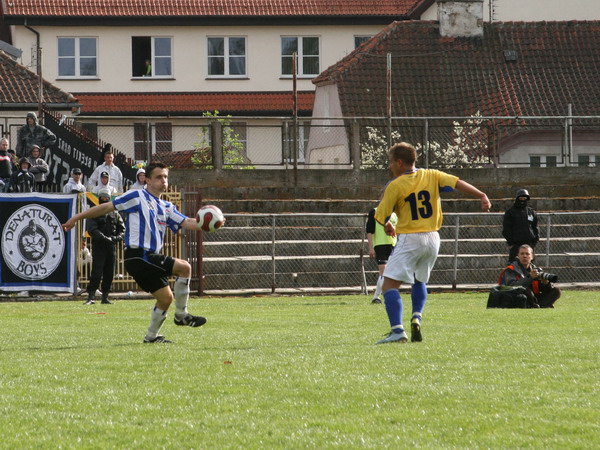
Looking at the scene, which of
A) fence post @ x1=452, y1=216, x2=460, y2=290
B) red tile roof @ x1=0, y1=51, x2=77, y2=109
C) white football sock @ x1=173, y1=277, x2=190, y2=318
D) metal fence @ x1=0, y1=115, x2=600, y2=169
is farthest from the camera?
red tile roof @ x1=0, y1=51, x2=77, y2=109

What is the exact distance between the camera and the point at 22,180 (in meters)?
24.7

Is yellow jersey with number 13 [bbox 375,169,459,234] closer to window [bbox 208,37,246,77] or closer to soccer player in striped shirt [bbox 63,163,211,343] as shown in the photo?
soccer player in striped shirt [bbox 63,163,211,343]

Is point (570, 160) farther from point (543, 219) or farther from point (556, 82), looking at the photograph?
point (556, 82)

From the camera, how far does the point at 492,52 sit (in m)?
47.6

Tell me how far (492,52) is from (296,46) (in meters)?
11.5

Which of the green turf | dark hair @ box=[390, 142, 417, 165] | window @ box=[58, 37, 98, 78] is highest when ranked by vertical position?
window @ box=[58, 37, 98, 78]

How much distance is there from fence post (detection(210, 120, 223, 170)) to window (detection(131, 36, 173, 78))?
82.7ft

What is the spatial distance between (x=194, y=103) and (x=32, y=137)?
28574mm

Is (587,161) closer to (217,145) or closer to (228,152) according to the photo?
(228,152)

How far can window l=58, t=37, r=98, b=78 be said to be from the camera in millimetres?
54844

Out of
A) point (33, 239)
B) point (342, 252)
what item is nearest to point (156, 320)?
point (33, 239)

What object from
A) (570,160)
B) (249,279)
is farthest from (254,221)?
(570,160)

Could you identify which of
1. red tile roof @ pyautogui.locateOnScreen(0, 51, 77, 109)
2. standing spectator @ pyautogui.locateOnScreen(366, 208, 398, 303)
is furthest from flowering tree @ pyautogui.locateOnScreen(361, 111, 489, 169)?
red tile roof @ pyautogui.locateOnScreen(0, 51, 77, 109)

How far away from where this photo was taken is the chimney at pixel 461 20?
4816 centimetres
